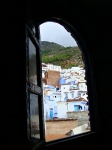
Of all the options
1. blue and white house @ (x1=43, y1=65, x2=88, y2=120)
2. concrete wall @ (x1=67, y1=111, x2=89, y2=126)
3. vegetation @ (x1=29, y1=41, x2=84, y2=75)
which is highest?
vegetation @ (x1=29, y1=41, x2=84, y2=75)

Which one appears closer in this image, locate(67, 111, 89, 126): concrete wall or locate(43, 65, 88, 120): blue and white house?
locate(43, 65, 88, 120): blue and white house

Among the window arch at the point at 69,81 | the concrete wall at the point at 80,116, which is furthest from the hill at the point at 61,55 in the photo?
the concrete wall at the point at 80,116

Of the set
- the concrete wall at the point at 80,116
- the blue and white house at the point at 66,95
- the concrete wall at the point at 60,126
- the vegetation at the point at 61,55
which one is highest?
the vegetation at the point at 61,55

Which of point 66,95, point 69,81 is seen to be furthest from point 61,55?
point 66,95

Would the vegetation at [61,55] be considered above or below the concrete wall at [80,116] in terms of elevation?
above

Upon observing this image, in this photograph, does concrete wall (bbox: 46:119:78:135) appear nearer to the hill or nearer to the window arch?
the window arch

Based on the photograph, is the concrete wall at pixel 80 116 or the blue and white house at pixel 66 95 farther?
the concrete wall at pixel 80 116

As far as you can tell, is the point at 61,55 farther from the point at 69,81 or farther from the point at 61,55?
the point at 69,81

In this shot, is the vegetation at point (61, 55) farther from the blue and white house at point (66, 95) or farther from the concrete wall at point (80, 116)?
the concrete wall at point (80, 116)

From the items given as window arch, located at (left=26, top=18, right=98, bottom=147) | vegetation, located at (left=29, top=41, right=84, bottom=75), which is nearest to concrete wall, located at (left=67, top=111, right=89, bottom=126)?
window arch, located at (left=26, top=18, right=98, bottom=147)

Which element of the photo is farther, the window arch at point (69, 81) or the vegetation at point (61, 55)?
the vegetation at point (61, 55)

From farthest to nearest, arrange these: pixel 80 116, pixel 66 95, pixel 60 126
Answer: pixel 80 116 < pixel 66 95 < pixel 60 126

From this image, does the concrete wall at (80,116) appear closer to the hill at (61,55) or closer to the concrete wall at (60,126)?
the concrete wall at (60,126)

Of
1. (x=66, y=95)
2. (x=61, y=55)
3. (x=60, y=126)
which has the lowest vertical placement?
(x=60, y=126)
